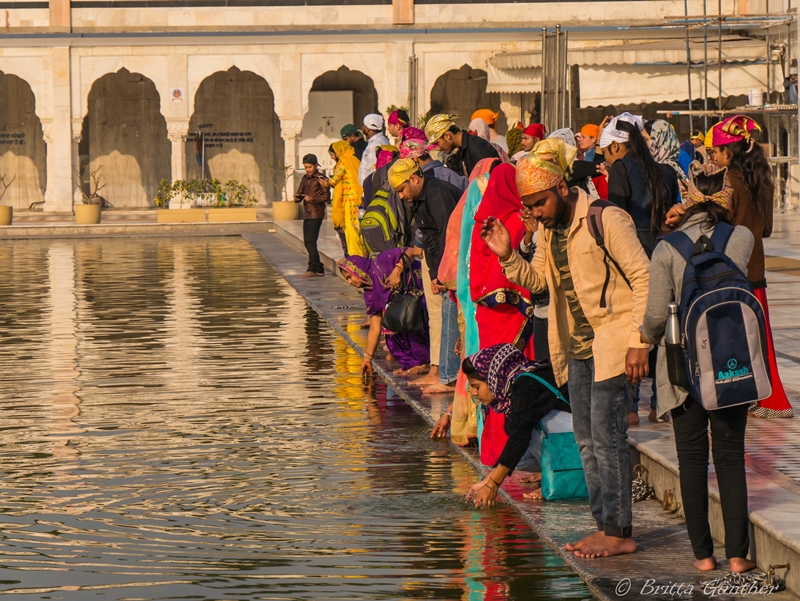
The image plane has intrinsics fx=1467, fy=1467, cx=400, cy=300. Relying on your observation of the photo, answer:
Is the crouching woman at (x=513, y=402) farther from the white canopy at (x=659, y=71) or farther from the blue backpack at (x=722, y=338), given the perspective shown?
the white canopy at (x=659, y=71)

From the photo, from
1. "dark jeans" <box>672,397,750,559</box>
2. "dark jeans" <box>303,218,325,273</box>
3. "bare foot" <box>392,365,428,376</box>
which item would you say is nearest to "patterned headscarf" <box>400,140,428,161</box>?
"bare foot" <box>392,365,428,376</box>

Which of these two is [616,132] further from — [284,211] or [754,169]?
[284,211]

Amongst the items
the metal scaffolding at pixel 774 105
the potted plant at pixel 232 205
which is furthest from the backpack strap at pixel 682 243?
the potted plant at pixel 232 205

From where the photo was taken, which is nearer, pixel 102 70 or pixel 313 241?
pixel 313 241

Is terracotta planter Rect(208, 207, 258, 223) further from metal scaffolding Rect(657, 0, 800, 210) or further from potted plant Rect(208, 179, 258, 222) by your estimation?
metal scaffolding Rect(657, 0, 800, 210)

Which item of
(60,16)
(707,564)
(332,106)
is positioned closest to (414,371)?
(707,564)

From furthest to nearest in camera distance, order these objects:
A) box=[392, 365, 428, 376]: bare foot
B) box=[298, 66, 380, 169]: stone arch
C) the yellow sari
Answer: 1. box=[298, 66, 380, 169]: stone arch
2. the yellow sari
3. box=[392, 365, 428, 376]: bare foot

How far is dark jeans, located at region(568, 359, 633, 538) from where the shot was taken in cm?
534

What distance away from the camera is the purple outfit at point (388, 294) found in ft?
32.1

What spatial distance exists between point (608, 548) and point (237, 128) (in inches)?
1318

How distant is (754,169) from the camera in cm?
714

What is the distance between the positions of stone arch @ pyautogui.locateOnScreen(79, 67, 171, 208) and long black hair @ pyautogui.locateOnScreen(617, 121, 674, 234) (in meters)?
31.3

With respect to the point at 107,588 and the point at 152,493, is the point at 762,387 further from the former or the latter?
the point at 152,493

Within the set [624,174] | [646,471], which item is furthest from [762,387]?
[624,174]
